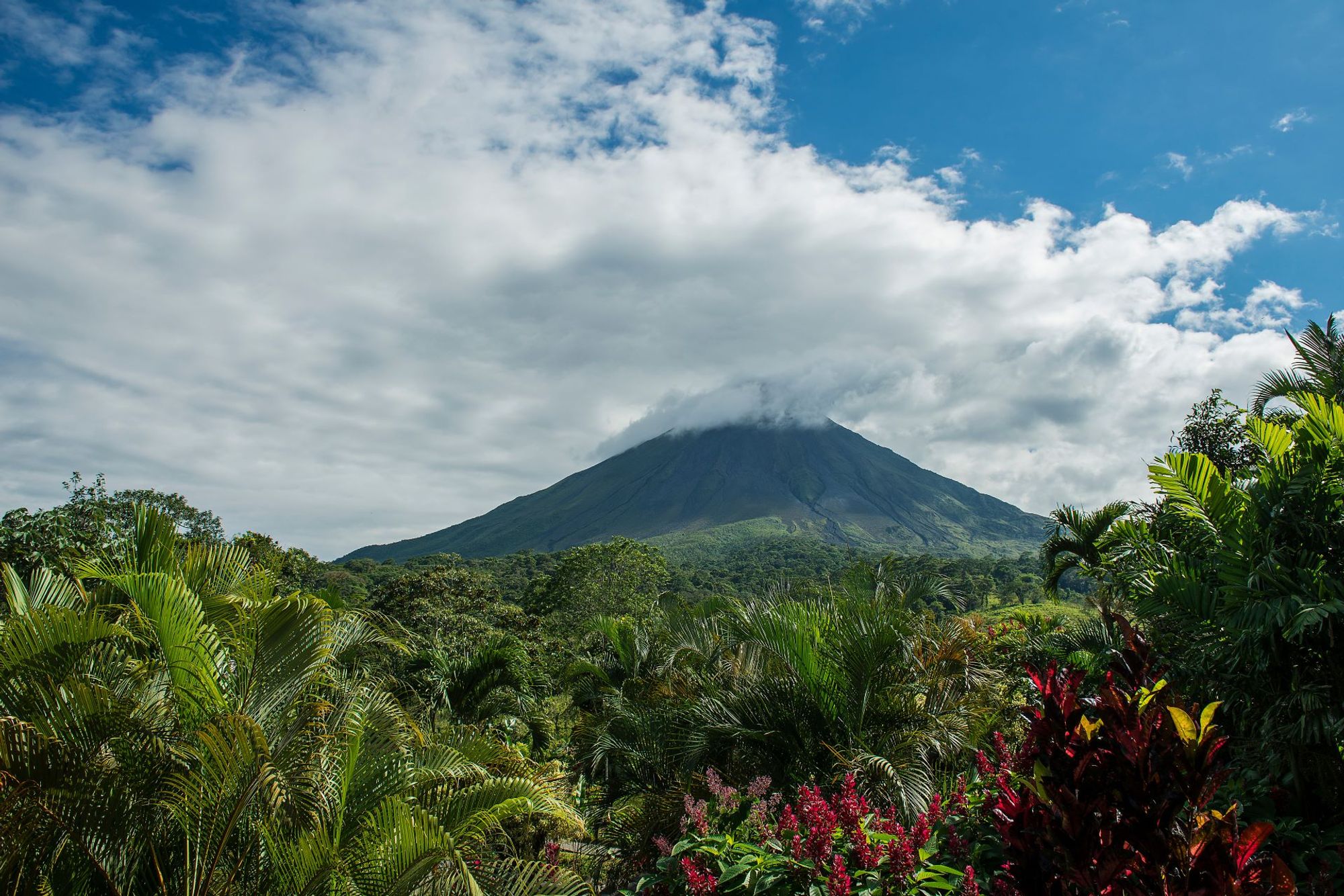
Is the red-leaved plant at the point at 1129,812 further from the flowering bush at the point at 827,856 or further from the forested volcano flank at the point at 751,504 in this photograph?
the forested volcano flank at the point at 751,504

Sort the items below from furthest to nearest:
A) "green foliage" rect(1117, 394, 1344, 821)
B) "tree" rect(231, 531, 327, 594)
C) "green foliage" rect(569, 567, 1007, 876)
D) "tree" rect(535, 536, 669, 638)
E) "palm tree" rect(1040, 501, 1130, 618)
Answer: "tree" rect(535, 536, 669, 638), "tree" rect(231, 531, 327, 594), "palm tree" rect(1040, 501, 1130, 618), "green foliage" rect(569, 567, 1007, 876), "green foliage" rect(1117, 394, 1344, 821)

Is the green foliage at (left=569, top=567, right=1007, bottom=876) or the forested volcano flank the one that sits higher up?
the forested volcano flank

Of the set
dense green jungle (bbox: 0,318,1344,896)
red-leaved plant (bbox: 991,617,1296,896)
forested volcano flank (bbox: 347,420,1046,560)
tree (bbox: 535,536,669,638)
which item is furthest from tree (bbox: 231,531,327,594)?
forested volcano flank (bbox: 347,420,1046,560)

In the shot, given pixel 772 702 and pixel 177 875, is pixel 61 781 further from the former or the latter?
pixel 772 702

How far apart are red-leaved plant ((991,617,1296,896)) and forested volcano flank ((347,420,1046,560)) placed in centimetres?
10245

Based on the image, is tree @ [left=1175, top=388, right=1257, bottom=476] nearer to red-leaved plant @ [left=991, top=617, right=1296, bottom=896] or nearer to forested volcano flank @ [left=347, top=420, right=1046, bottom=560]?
red-leaved plant @ [left=991, top=617, right=1296, bottom=896]

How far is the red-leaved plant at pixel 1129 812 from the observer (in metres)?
1.31

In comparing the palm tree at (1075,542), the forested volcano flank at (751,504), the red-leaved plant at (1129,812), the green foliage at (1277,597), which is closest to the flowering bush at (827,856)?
the red-leaved plant at (1129,812)

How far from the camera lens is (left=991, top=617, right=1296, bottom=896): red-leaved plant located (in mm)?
1309

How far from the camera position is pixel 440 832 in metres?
2.90

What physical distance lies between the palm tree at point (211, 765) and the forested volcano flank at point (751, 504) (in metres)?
100

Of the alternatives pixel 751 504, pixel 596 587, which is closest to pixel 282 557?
pixel 596 587

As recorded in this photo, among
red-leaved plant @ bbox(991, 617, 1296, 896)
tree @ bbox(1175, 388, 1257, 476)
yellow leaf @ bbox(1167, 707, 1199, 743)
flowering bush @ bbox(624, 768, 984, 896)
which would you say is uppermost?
tree @ bbox(1175, 388, 1257, 476)

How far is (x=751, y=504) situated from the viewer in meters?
133
